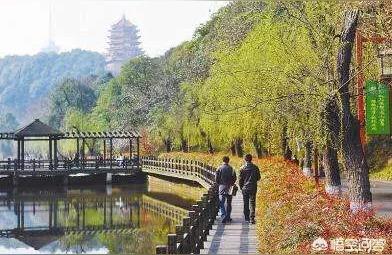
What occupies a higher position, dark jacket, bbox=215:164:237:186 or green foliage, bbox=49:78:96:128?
green foliage, bbox=49:78:96:128

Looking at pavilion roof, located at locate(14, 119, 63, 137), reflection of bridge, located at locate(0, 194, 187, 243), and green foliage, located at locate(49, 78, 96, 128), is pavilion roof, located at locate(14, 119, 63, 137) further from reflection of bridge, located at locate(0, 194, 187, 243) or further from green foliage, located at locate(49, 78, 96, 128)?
green foliage, located at locate(49, 78, 96, 128)

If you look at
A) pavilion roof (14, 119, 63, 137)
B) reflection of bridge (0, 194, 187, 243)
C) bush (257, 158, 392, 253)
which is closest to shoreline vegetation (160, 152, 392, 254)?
bush (257, 158, 392, 253)

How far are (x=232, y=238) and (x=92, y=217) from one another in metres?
14.2

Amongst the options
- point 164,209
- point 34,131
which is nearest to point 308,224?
point 164,209

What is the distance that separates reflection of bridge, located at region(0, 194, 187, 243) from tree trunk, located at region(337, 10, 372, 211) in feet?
38.6

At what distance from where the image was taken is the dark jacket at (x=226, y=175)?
50.7ft

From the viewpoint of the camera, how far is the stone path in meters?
12.4

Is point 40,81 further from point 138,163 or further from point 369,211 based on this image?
point 369,211

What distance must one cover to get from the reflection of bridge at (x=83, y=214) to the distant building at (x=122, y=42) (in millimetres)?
137411

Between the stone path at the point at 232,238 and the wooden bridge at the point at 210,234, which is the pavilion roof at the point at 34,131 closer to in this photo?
the wooden bridge at the point at 210,234

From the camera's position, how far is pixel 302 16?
1407 centimetres

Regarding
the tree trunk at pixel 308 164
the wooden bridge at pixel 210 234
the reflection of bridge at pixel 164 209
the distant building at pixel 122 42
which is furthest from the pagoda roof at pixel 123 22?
the wooden bridge at pixel 210 234

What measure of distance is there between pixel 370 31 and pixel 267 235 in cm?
551

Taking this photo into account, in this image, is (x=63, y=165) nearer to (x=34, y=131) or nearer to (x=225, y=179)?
(x=34, y=131)
